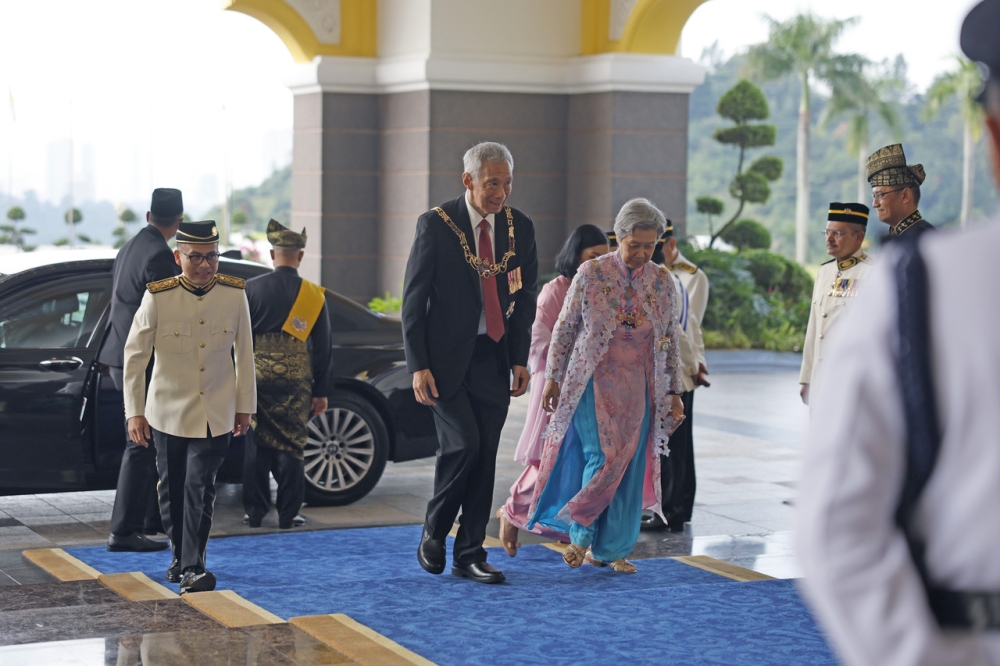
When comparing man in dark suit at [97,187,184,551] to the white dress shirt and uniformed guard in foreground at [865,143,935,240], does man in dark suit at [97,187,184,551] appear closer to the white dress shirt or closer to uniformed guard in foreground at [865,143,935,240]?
the white dress shirt

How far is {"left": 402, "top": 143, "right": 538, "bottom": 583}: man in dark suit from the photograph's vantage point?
5.93 meters

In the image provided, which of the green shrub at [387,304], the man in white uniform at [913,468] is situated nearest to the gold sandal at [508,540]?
the man in white uniform at [913,468]

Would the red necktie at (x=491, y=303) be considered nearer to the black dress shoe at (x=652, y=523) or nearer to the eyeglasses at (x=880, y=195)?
the eyeglasses at (x=880, y=195)

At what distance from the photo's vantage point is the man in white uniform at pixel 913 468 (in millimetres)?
1524

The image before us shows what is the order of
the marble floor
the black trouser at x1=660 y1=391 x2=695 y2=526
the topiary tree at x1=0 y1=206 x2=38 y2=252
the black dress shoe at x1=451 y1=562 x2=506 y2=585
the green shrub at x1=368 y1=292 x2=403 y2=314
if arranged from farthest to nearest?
the topiary tree at x1=0 y1=206 x2=38 y2=252
the green shrub at x1=368 y1=292 x2=403 y2=314
the black trouser at x1=660 y1=391 x2=695 y2=526
the black dress shoe at x1=451 y1=562 x2=506 y2=585
the marble floor

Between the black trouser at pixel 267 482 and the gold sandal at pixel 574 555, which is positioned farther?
the black trouser at pixel 267 482

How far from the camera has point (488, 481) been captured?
602cm

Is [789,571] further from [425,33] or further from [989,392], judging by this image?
[425,33]

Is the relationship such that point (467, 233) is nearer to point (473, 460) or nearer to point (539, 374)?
point (473, 460)

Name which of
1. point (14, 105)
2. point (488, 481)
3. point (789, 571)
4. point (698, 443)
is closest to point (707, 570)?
point (789, 571)

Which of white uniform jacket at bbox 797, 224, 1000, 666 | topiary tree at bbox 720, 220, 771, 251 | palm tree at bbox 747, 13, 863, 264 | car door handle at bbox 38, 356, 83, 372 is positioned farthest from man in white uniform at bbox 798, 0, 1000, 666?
palm tree at bbox 747, 13, 863, 264

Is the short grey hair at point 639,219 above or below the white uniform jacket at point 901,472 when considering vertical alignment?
above

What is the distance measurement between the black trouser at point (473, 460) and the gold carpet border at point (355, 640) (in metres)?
1.08

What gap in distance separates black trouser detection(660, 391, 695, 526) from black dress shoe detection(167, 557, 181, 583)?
2724 millimetres
